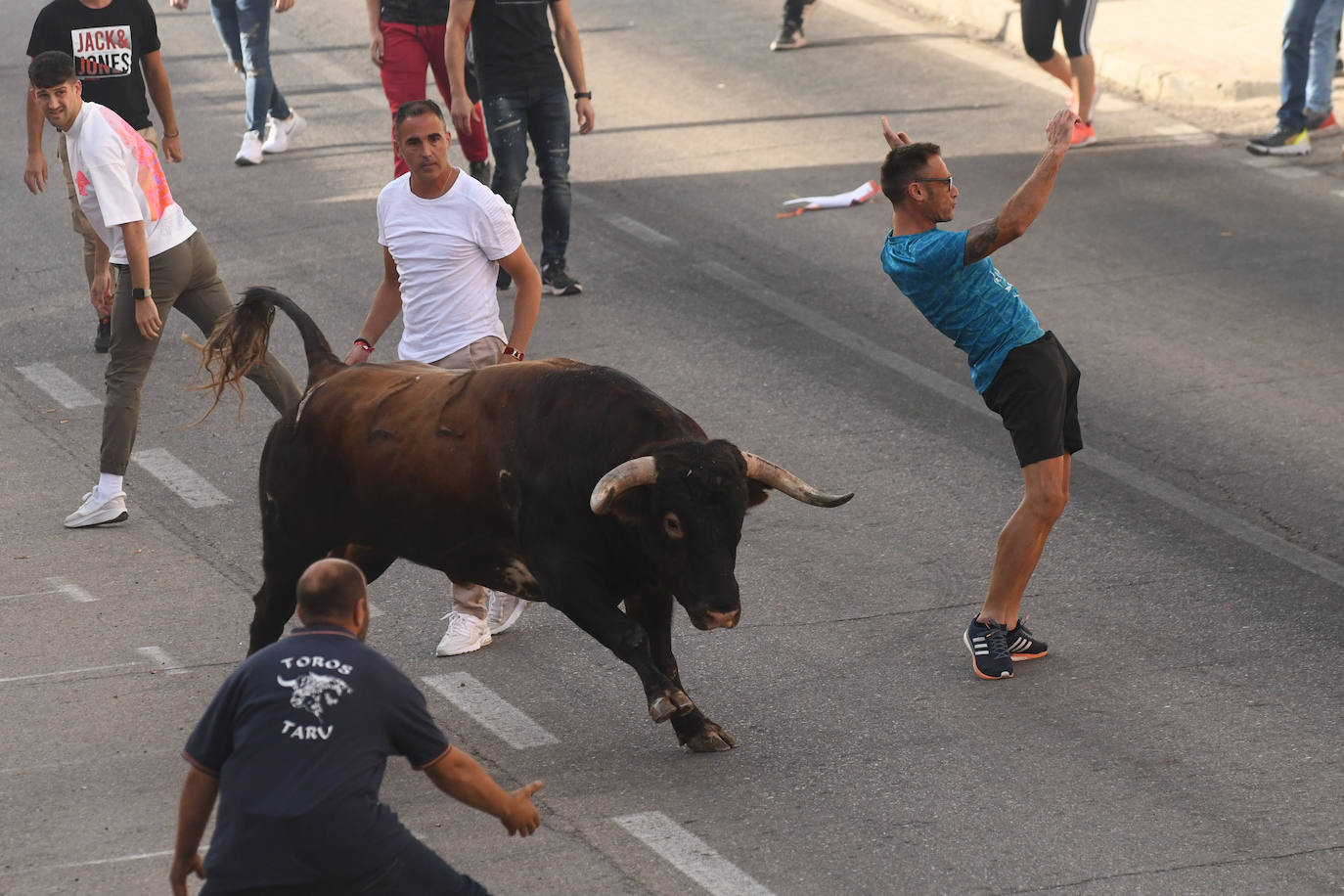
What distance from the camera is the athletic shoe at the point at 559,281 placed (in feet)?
38.5

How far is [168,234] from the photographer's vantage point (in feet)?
29.0

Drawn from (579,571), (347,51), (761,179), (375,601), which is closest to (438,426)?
(579,571)

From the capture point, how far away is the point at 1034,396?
718cm

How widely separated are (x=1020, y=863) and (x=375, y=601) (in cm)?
319

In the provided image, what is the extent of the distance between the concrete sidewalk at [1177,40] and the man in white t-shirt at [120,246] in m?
9.68

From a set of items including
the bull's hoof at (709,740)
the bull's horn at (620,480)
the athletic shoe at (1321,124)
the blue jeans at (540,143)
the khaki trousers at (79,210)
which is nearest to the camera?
the bull's horn at (620,480)

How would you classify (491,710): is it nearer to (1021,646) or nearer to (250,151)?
(1021,646)

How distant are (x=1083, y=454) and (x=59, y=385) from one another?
212 inches

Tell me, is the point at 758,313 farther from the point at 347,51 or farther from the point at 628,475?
the point at 347,51

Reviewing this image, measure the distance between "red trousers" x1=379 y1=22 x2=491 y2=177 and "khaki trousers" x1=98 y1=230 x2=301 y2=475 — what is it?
3.28 m

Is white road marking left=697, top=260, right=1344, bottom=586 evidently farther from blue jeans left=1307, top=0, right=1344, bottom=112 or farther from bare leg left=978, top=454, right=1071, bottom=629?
blue jeans left=1307, top=0, right=1344, bottom=112

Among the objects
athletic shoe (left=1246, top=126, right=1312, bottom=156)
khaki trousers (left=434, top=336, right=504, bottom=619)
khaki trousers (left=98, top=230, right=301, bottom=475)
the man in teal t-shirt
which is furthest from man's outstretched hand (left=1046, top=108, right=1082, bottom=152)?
athletic shoe (left=1246, top=126, right=1312, bottom=156)

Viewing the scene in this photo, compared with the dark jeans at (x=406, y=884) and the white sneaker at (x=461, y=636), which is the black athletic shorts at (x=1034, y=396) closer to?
the white sneaker at (x=461, y=636)

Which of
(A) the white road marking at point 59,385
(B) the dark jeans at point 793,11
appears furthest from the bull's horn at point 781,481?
(B) the dark jeans at point 793,11
